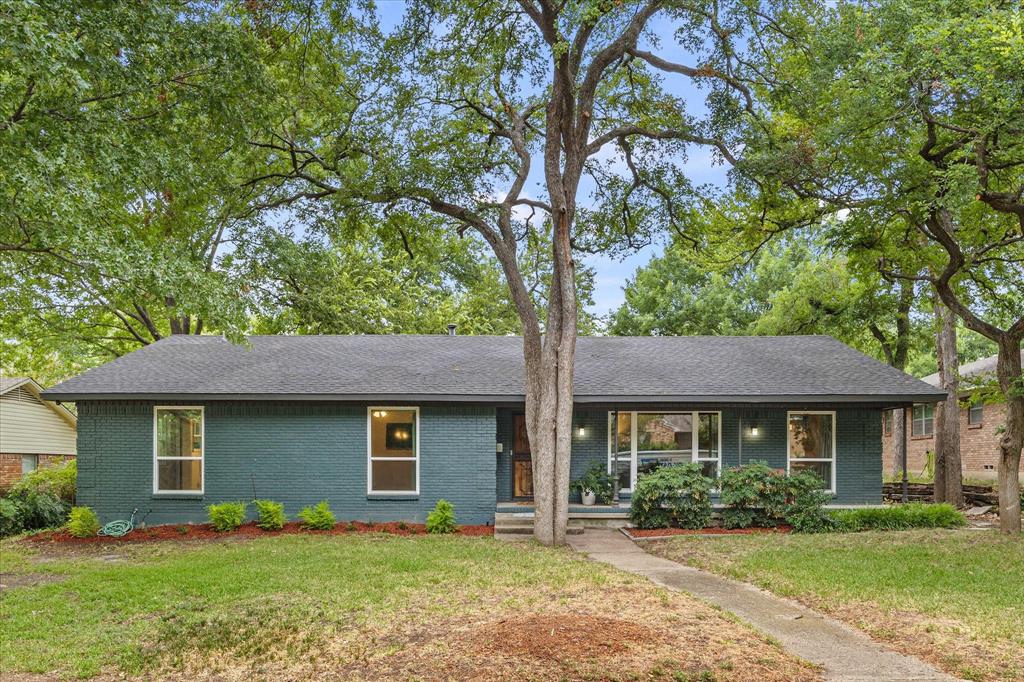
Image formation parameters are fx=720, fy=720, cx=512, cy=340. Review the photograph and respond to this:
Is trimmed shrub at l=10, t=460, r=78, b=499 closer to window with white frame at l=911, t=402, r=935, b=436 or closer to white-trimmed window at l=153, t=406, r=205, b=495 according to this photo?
white-trimmed window at l=153, t=406, r=205, b=495

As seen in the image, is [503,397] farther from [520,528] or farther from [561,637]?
[561,637]

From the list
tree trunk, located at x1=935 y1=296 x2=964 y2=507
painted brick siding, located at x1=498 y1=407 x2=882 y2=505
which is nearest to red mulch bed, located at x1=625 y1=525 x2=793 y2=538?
painted brick siding, located at x1=498 y1=407 x2=882 y2=505

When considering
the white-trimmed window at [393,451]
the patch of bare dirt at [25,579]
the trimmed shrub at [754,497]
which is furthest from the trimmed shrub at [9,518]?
the trimmed shrub at [754,497]

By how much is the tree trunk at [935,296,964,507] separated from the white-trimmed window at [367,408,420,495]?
12.8 metres

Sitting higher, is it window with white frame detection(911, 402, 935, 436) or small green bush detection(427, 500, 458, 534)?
window with white frame detection(911, 402, 935, 436)

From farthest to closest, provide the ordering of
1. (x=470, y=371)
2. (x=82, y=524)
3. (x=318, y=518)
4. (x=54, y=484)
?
(x=54, y=484) → (x=470, y=371) → (x=318, y=518) → (x=82, y=524)

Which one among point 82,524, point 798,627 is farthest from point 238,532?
point 798,627

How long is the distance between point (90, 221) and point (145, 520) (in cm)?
755

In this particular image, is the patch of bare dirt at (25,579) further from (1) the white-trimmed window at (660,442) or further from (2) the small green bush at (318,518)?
(1) the white-trimmed window at (660,442)

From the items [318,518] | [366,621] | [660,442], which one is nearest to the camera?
[366,621]

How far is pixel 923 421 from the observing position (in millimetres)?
26844

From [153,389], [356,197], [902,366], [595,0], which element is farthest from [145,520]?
[902,366]

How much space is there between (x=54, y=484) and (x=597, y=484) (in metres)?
12.3

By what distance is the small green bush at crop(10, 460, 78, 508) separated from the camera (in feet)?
51.9
